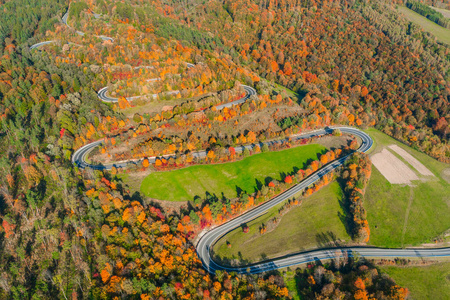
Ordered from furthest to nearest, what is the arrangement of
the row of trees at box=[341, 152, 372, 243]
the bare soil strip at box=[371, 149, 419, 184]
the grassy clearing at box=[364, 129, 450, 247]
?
the bare soil strip at box=[371, 149, 419, 184] < the grassy clearing at box=[364, 129, 450, 247] < the row of trees at box=[341, 152, 372, 243]

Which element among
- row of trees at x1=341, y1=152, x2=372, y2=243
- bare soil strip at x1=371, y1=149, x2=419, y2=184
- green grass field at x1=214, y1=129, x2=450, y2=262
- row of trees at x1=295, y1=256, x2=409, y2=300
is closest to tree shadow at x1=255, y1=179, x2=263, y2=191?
green grass field at x1=214, y1=129, x2=450, y2=262

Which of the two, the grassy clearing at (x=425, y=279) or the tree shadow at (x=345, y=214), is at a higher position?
the tree shadow at (x=345, y=214)

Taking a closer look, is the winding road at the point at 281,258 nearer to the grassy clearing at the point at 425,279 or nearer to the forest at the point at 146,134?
the forest at the point at 146,134

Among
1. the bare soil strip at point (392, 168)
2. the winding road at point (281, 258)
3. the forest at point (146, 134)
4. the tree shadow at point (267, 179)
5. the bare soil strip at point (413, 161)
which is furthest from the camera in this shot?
the bare soil strip at point (413, 161)

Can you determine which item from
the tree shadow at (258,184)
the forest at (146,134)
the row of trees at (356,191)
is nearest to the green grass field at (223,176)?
the tree shadow at (258,184)

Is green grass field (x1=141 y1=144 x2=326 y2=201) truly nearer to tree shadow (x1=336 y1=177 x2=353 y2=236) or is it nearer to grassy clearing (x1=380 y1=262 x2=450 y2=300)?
tree shadow (x1=336 y1=177 x2=353 y2=236)

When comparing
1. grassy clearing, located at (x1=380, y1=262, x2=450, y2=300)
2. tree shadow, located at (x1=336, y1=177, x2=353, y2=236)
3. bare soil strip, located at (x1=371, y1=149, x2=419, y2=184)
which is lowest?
grassy clearing, located at (x1=380, y1=262, x2=450, y2=300)

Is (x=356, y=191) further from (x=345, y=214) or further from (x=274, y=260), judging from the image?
(x=274, y=260)
